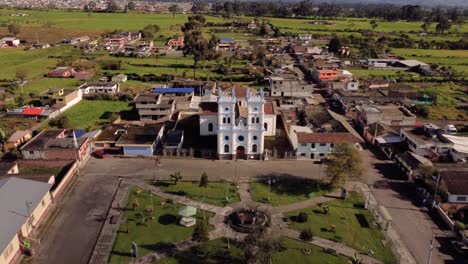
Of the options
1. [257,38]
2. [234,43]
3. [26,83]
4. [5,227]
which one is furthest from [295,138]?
[257,38]

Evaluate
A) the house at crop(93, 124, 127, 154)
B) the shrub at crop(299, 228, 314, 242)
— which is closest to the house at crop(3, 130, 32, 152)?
the house at crop(93, 124, 127, 154)

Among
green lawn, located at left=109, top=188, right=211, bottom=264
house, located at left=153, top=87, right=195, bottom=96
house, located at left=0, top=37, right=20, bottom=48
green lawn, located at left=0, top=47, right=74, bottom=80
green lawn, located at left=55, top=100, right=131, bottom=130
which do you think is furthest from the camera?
house, located at left=0, top=37, right=20, bottom=48

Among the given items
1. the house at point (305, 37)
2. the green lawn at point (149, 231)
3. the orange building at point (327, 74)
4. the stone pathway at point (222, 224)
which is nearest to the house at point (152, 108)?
the stone pathway at point (222, 224)

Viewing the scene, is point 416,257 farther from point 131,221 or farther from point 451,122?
point 451,122

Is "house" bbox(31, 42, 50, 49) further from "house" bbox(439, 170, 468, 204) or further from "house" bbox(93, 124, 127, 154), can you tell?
"house" bbox(439, 170, 468, 204)

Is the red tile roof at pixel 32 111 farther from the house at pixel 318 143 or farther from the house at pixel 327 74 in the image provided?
the house at pixel 327 74

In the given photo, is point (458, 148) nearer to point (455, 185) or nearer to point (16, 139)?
point (455, 185)
